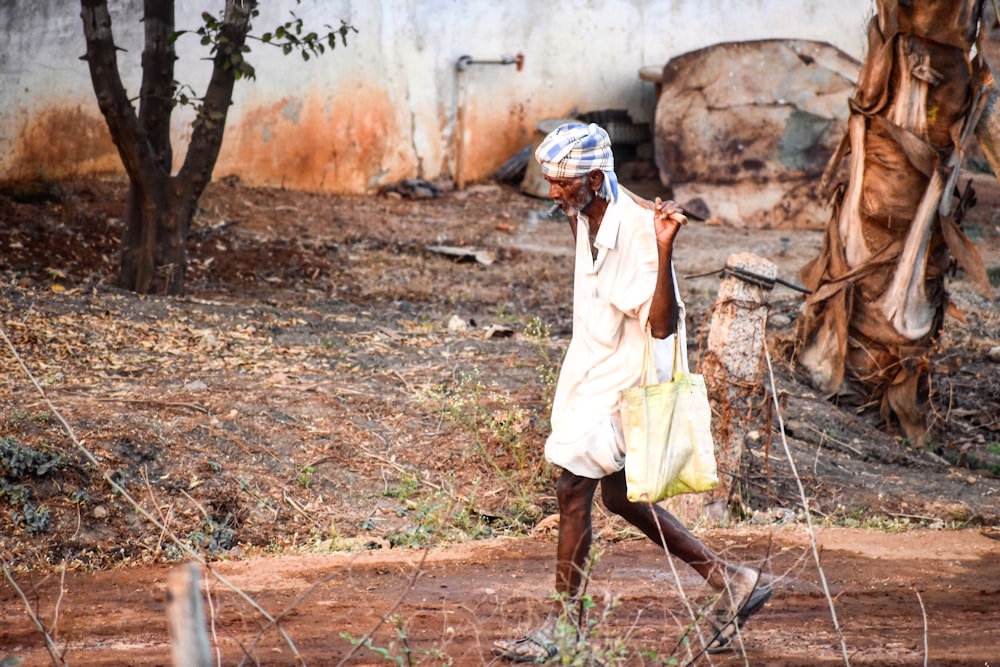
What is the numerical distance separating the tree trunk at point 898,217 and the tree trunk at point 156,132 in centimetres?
370

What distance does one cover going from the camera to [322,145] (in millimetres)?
12000

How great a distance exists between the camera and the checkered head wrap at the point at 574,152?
11.3 feet

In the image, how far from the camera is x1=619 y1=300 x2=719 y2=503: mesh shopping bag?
11.3ft

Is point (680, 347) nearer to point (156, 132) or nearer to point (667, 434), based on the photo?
point (667, 434)

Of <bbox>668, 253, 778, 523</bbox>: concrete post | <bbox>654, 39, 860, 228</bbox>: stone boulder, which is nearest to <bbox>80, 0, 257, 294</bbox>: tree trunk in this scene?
<bbox>668, 253, 778, 523</bbox>: concrete post

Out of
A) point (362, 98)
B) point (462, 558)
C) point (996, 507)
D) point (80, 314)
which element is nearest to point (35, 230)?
point (80, 314)

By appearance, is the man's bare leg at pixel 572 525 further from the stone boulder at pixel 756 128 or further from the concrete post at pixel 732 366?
the stone boulder at pixel 756 128

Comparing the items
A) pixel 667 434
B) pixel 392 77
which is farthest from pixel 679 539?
pixel 392 77

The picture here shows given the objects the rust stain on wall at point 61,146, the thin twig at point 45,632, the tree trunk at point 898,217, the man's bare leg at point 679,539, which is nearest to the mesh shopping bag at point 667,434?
the man's bare leg at point 679,539

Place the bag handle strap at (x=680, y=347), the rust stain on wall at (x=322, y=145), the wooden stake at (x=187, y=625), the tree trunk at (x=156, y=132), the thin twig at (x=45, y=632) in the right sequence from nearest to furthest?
1. the wooden stake at (x=187, y=625)
2. the thin twig at (x=45, y=632)
3. the bag handle strap at (x=680, y=347)
4. the tree trunk at (x=156, y=132)
5. the rust stain on wall at (x=322, y=145)

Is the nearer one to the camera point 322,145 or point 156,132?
point 156,132

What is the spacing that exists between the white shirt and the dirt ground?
1.68ft

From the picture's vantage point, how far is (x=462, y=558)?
4785 millimetres

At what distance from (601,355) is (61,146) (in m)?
8.00
